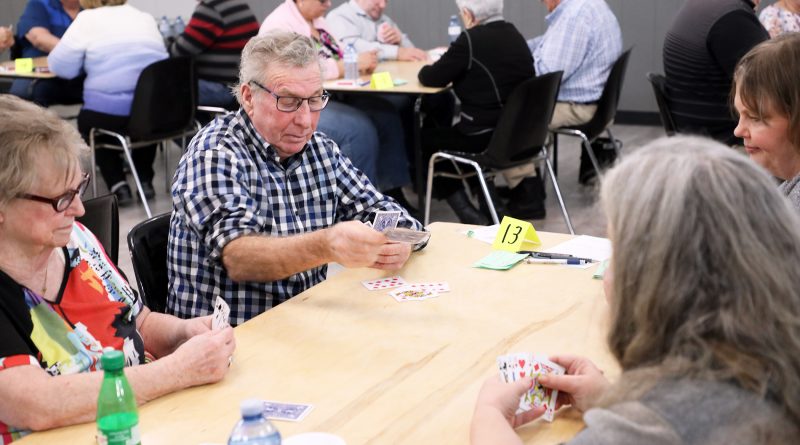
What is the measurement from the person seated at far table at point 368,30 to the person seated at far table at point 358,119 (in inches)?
15.3

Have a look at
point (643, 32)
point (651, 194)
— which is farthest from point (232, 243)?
point (643, 32)

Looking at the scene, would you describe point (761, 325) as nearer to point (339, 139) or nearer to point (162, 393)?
point (162, 393)

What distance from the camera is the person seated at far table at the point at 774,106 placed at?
2430 mm

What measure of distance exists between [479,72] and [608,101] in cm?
87

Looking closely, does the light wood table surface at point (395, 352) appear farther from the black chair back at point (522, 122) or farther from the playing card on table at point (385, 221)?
the black chair back at point (522, 122)

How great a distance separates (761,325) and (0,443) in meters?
1.31

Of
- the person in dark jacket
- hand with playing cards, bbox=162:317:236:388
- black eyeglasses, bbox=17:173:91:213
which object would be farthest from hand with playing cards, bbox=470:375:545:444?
the person in dark jacket

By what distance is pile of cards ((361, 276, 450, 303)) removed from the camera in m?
2.29

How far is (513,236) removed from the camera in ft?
8.79

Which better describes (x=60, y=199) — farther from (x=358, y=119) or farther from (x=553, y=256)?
(x=358, y=119)

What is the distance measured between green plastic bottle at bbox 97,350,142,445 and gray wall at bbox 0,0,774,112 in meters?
7.22

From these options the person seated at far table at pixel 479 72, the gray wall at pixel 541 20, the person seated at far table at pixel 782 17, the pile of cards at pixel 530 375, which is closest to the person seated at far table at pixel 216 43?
the person seated at far table at pixel 479 72

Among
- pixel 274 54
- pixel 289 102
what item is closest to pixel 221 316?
pixel 289 102

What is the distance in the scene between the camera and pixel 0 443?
1716 millimetres
